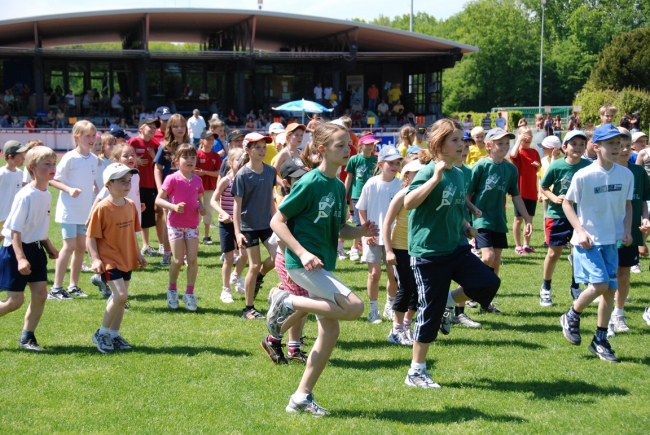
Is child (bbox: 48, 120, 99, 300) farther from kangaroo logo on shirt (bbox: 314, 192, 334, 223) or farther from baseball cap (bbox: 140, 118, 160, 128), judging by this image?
kangaroo logo on shirt (bbox: 314, 192, 334, 223)

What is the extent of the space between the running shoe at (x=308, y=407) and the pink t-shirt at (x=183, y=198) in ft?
12.1

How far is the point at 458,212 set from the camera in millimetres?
5871

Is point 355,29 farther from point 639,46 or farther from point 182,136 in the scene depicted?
point 639,46

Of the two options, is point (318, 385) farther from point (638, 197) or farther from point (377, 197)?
point (638, 197)

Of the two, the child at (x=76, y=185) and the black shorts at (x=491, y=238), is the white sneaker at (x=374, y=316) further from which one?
the child at (x=76, y=185)

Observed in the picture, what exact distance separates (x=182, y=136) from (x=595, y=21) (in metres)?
89.4

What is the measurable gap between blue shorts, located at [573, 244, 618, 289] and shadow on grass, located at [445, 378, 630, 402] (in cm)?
97

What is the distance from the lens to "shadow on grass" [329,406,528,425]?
518 cm

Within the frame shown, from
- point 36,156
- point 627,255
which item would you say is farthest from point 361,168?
point 36,156

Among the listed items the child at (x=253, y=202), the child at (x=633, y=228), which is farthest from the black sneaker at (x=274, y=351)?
the child at (x=633, y=228)

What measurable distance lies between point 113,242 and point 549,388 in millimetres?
3991

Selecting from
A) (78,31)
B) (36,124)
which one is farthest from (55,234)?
(78,31)

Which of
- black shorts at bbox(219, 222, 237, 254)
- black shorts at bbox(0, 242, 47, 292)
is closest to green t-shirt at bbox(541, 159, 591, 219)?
black shorts at bbox(219, 222, 237, 254)

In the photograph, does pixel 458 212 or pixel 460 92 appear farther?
pixel 460 92
